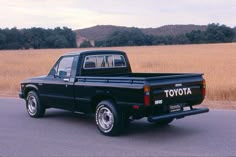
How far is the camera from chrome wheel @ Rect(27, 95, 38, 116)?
991 centimetres

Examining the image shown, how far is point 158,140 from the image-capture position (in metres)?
7.11

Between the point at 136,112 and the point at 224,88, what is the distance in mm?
6334

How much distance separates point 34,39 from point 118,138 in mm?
77155

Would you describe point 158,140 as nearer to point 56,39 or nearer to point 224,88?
point 224,88

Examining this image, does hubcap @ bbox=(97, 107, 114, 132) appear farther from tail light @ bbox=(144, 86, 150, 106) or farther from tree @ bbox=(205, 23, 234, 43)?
tree @ bbox=(205, 23, 234, 43)

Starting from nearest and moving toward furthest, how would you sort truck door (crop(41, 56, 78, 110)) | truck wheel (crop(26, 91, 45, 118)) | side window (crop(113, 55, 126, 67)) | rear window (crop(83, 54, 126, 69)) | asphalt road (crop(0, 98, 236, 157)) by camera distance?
asphalt road (crop(0, 98, 236, 157))
truck door (crop(41, 56, 78, 110))
rear window (crop(83, 54, 126, 69))
side window (crop(113, 55, 126, 67))
truck wheel (crop(26, 91, 45, 118))

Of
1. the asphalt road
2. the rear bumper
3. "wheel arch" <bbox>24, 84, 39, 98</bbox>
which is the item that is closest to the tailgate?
the rear bumper

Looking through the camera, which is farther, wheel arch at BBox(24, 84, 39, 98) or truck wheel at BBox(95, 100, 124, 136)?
wheel arch at BBox(24, 84, 39, 98)

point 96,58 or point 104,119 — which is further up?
point 96,58

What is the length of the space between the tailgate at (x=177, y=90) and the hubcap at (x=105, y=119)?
3.41ft

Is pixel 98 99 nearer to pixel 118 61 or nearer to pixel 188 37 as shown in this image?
pixel 118 61

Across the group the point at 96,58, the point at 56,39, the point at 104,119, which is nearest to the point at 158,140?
the point at 104,119

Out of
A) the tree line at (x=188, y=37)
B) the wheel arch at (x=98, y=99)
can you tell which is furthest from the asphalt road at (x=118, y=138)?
the tree line at (x=188, y=37)

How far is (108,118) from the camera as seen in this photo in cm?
759
